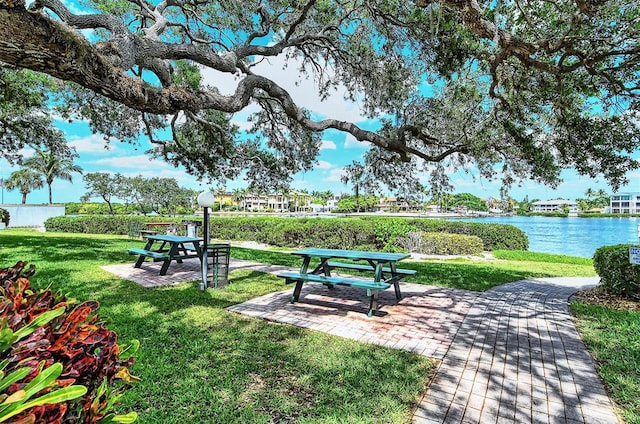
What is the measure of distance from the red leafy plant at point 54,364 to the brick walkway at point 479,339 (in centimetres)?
222

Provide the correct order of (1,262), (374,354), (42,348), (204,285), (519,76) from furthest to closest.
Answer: (1,262) < (204,285) < (519,76) < (374,354) < (42,348)

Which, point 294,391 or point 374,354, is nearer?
point 294,391

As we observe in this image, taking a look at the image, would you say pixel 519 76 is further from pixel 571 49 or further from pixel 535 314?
pixel 535 314

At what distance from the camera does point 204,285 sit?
6.38m

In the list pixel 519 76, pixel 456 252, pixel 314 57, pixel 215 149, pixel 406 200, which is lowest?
pixel 456 252

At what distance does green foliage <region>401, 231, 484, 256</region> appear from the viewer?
14.5 meters

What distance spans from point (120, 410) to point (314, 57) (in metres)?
8.83

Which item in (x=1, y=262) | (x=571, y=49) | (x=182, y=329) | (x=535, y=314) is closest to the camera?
(x=182, y=329)

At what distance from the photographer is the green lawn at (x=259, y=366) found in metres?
2.62

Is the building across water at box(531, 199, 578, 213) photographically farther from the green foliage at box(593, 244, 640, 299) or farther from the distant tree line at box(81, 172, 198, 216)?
the green foliage at box(593, 244, 640, 299)

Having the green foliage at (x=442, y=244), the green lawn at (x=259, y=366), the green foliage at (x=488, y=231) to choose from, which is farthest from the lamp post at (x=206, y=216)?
the green foliage at (x=488, y=231)

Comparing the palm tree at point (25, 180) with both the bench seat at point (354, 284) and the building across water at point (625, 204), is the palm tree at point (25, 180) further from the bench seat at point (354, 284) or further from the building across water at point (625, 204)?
the building across water at point (625, 204)

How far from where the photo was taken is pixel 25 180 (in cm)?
4188

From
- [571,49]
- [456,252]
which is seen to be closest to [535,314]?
[571,49]
